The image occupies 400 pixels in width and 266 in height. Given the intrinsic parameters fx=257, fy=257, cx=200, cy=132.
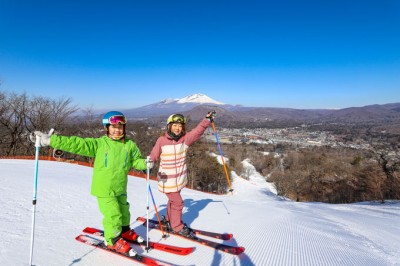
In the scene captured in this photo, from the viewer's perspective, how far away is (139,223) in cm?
456

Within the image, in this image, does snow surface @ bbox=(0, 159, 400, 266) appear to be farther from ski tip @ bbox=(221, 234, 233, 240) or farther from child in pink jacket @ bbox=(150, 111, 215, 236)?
child in pink jacket @ bbox=(150, 111, 215, 236)

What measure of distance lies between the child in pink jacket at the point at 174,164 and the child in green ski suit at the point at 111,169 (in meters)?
0.73

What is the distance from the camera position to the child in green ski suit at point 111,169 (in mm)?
3008

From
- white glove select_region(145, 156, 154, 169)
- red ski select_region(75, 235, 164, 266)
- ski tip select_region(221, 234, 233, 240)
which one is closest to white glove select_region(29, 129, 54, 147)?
white glove select_region(145, 156, 154, 169)

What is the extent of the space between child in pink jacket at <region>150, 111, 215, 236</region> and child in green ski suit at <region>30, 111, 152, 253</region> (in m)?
→ 0.73

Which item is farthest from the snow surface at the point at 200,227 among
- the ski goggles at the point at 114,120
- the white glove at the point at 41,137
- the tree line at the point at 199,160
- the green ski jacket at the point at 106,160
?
the tree line at the point at 199,160

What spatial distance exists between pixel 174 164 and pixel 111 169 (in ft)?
3.60

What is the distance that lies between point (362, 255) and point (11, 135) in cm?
3236

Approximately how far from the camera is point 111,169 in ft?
10.1

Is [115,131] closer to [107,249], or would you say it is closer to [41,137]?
[41,137]

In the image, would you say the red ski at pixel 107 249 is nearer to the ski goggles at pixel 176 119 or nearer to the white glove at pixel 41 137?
the white glove at pixel 41 137

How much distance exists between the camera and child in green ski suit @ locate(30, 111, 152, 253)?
301 cm

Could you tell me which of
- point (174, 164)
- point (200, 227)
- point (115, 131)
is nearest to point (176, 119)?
point (174, 164)

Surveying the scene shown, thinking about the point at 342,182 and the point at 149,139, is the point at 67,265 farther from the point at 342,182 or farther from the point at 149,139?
the point at 342,182
